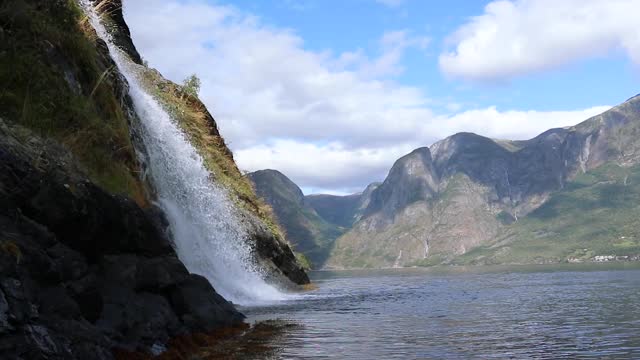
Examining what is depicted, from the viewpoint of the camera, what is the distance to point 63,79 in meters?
15.8

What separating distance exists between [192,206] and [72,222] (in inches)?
723

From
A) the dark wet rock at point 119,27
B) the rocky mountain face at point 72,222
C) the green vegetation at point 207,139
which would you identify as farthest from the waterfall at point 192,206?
the rocky mountain face at point 72,222

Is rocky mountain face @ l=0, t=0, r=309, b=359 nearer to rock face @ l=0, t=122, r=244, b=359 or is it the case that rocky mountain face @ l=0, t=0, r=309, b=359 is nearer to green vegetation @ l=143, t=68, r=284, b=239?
rock face @ l=0, t=122, r=244, b=359

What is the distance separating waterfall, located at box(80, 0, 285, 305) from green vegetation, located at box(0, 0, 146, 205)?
6.25 metres

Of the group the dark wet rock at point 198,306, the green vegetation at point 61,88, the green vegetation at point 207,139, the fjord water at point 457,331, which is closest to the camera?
the green vegetation at point 61,88

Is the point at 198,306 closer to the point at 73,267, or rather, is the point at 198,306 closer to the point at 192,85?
the point at 73,267

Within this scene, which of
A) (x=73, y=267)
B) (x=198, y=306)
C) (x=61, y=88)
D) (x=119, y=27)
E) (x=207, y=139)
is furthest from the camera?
(x=207, y=139)

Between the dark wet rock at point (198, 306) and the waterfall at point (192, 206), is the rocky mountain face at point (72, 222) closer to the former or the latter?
the dark wet rock at point (198, 306)

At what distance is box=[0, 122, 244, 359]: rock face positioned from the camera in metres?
9.02

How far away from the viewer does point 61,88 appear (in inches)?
610

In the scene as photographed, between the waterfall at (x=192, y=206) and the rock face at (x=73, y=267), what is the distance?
10141 millimetres

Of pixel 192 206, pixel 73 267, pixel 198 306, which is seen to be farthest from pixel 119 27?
pixel 73 267

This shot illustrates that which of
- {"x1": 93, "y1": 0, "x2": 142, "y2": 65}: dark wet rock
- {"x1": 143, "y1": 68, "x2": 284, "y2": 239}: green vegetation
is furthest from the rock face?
{"x1": 143, "y1": 68, "x2": 284, "y2": 239}: green vegetation

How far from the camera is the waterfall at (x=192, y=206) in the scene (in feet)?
88.1
